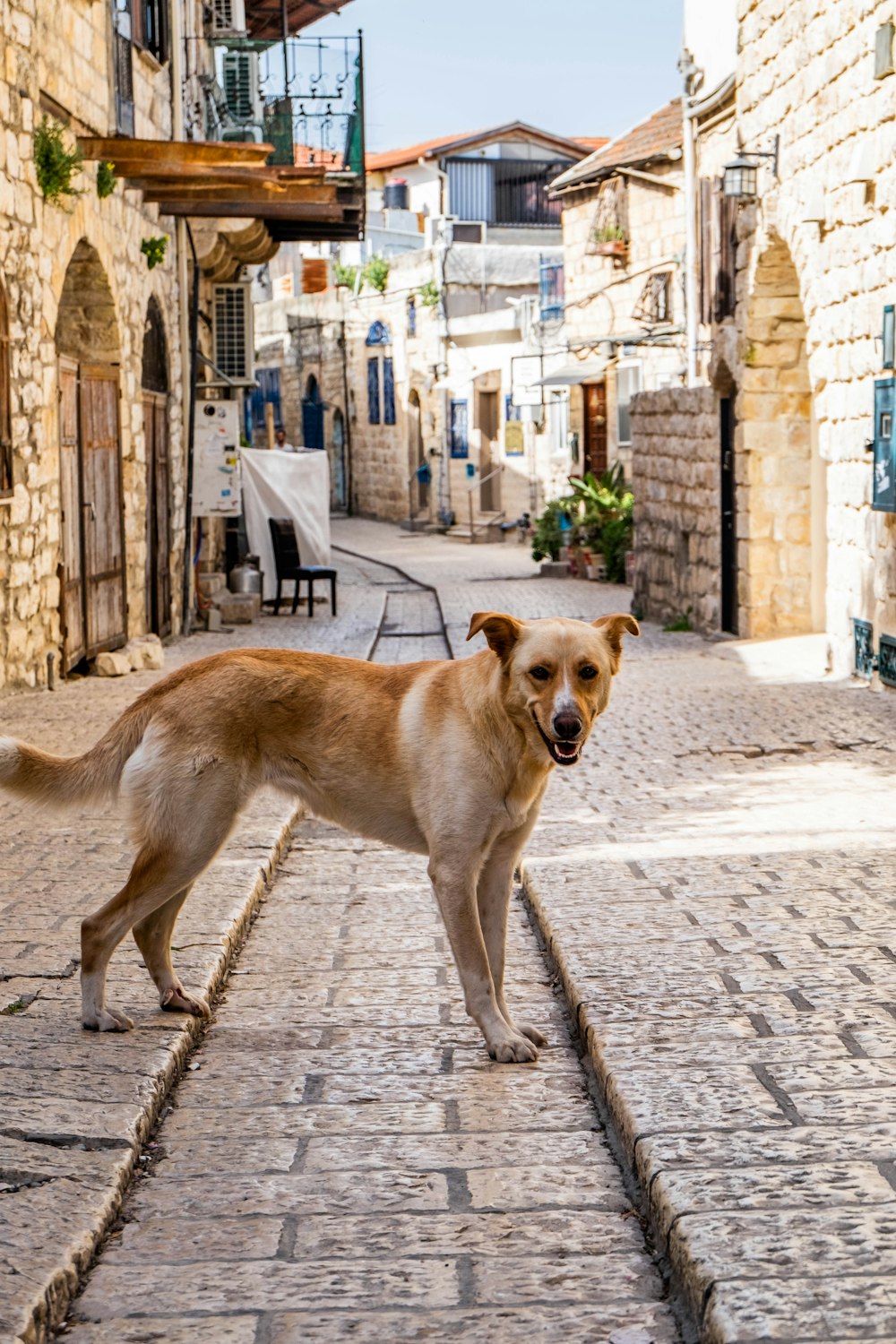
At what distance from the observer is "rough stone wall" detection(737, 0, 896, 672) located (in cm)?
1117

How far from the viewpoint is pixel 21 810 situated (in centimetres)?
764

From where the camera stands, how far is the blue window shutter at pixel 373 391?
41.6m

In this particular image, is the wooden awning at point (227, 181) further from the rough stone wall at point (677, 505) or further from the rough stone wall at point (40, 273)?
the rough stone wall at point (677, 505)

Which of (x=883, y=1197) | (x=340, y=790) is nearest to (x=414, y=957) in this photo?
(x=340, y=790)

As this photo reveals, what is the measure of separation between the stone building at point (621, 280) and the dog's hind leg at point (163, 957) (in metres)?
21.0

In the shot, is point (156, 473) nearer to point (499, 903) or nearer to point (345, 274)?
point (499, 903)

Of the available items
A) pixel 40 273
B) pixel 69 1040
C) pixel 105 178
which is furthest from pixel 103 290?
pixel 69 1040

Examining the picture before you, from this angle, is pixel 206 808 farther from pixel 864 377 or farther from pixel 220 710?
pixel 864 377

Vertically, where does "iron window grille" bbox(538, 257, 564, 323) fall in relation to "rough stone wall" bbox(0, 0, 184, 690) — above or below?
above

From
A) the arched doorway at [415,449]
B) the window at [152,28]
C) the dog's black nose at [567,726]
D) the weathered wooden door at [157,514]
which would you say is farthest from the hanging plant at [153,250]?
the arched doorway at [415,449]

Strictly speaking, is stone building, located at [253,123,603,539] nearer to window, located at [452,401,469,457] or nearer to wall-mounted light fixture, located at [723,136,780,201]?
window, located at [452,401,469,457]

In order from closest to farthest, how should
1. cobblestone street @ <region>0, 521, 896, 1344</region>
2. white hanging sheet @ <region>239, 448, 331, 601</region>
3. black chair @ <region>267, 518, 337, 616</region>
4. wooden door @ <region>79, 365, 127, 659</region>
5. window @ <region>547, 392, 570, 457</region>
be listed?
cobblestone street @ <region>0, 521, 896, 1344</region>, wooden door @ <region>79, 365, 127, 659</region>, black chair @ <region>267, 518, 337, 616</region>, white hanging sheet @ <region>239, 448, 331, 601</region>, window @ <region>547, 392, 570, 457</region>

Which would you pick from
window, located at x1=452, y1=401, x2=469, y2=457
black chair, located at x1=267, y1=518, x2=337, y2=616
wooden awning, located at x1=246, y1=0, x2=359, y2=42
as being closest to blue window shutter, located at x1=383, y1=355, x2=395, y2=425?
window, located at x1=452, y1=401, x2=469, y2=457

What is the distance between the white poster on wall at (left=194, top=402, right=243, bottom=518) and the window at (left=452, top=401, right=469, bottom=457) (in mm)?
19176
